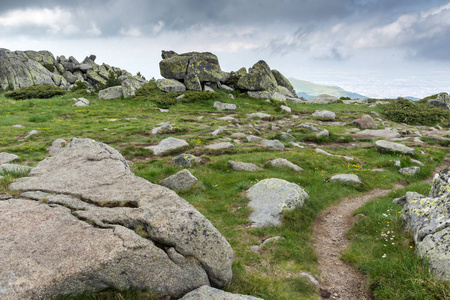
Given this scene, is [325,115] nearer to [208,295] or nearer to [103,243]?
[208,295]

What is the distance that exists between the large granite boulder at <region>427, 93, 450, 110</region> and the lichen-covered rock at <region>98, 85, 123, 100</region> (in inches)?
2953

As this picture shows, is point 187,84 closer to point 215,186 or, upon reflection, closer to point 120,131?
point 120,131

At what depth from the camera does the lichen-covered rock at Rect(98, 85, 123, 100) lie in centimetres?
5041

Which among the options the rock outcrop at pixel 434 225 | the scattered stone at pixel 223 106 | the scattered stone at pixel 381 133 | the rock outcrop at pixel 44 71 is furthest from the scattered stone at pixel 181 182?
the rock outcrop at pixel 44 71

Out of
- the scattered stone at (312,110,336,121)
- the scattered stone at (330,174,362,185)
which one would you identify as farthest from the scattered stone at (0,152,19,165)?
the scattered stone at (312,110,336,121)

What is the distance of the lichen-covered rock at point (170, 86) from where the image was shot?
53656 mm

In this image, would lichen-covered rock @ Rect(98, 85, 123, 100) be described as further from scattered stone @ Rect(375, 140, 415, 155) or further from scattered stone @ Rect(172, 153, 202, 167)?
scattered stone @ Rect(375, 140, 415, 155)

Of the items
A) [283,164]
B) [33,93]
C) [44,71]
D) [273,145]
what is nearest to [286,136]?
[273,145]

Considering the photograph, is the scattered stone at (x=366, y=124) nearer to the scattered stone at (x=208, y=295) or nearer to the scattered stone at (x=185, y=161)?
the scattered stone at (x=185, y=161)

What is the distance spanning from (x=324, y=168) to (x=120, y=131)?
22828 millimetres

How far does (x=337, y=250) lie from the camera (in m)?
11.3

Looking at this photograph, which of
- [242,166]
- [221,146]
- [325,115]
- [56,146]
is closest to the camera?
[242,166]

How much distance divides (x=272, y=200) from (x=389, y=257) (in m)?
5.78

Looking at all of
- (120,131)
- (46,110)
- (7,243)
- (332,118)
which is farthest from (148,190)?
(332,118)
